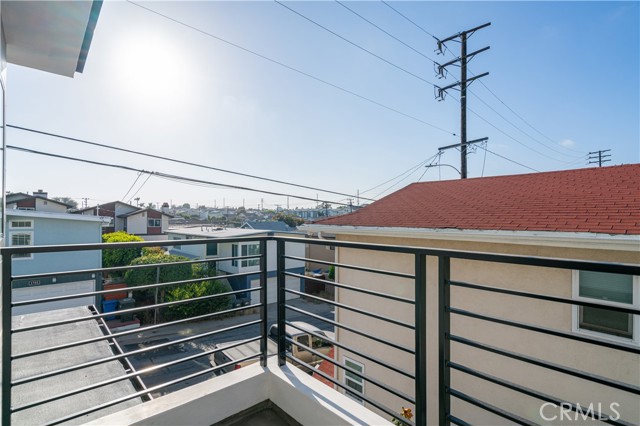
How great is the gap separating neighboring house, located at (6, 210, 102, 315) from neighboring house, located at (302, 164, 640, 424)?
992cm

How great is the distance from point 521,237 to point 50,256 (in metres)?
13.7

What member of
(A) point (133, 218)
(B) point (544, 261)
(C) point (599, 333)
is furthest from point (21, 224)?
(A) point (133, 218)

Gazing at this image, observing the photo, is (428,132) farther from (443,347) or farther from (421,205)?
(443,347)

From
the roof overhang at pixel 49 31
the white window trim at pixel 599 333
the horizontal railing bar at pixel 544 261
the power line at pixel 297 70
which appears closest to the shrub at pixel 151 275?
the power line at pixel 297 70

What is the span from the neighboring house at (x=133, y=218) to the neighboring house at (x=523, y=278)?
2614cm

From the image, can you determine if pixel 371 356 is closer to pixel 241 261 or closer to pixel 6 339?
pixel 6 339

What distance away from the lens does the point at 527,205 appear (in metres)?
4.48

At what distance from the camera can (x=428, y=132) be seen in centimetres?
1202

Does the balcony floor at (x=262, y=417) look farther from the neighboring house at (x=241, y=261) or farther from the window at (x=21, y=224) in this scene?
the neighboring house at (x=241, y=261)

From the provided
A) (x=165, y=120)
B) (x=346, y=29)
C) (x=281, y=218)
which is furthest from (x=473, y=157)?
(x=281, y=218)

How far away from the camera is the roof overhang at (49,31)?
5.74 feet

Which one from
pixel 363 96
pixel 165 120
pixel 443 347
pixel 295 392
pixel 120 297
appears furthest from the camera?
pixel 120 297

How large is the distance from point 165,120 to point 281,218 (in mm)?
26173

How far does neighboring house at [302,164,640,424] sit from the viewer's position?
3271 mm
